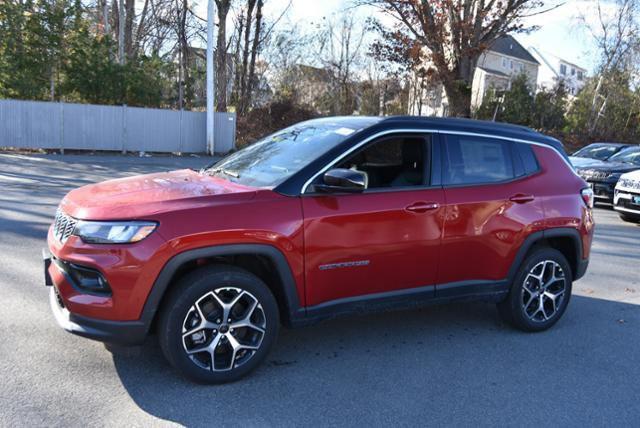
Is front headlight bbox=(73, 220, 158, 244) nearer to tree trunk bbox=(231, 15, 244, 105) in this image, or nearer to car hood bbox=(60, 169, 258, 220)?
car hood bbox=(60, 169, 258, 220)

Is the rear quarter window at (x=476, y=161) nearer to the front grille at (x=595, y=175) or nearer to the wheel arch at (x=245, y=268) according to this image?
the wheel arch at (x=245, y=268)

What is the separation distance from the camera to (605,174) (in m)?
13.3

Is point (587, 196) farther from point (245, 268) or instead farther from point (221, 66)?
point (221, 66)

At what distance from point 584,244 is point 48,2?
21.6 m

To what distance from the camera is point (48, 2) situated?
20.2 m

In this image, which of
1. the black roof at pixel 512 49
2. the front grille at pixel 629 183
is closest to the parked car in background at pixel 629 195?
the front grille at pixel 629 183

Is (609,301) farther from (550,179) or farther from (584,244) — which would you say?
(550,179)

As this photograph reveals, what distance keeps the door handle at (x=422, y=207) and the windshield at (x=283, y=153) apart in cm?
72

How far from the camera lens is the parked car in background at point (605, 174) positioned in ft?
43.3

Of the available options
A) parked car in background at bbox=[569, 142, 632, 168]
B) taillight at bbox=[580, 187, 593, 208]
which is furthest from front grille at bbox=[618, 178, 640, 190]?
taillight at bbox=[580, 187, 593, 208]

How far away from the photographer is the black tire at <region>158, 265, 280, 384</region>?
3.35 meters

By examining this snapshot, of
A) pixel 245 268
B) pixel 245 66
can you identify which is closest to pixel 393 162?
pixel 245 268

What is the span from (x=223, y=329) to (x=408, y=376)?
139 cm

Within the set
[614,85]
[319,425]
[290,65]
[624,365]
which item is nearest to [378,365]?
[319,425]
